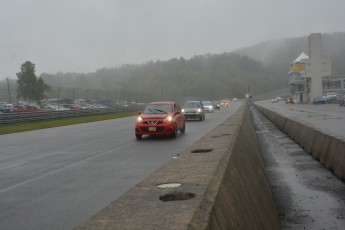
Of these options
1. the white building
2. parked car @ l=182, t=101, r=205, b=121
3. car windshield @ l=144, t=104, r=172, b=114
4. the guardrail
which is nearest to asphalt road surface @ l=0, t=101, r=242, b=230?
car windshield @ l=144, t=104, r=172, b=114

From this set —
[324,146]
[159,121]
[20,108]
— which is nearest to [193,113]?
[159,121]

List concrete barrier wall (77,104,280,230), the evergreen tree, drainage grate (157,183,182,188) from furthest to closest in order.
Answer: the evergreen tree < drainage grate (157,183,182,188) < concrete barrier wall (77,104,280,230)

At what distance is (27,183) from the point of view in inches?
348

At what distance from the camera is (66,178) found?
9273mm

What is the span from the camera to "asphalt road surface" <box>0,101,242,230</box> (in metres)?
6.18

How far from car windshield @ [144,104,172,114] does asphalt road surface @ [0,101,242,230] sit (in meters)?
3.59

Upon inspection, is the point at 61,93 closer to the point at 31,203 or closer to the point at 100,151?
the point at 100,151

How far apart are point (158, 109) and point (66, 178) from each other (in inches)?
427

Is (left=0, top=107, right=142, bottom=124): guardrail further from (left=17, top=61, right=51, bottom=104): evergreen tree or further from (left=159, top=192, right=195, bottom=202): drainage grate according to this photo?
(left=159, top=192, right=195, bottom=202): drainage grate

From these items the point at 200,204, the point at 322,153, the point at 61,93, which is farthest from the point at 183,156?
the point at 61,93

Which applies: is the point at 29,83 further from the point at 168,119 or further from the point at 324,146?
the point at 324,146

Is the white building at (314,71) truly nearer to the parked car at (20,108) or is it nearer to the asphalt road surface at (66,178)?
the parked car at (20,108)

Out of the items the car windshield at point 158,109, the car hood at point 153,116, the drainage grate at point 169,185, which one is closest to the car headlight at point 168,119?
the car hood at point 153,116

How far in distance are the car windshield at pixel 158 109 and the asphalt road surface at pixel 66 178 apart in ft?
11.8
